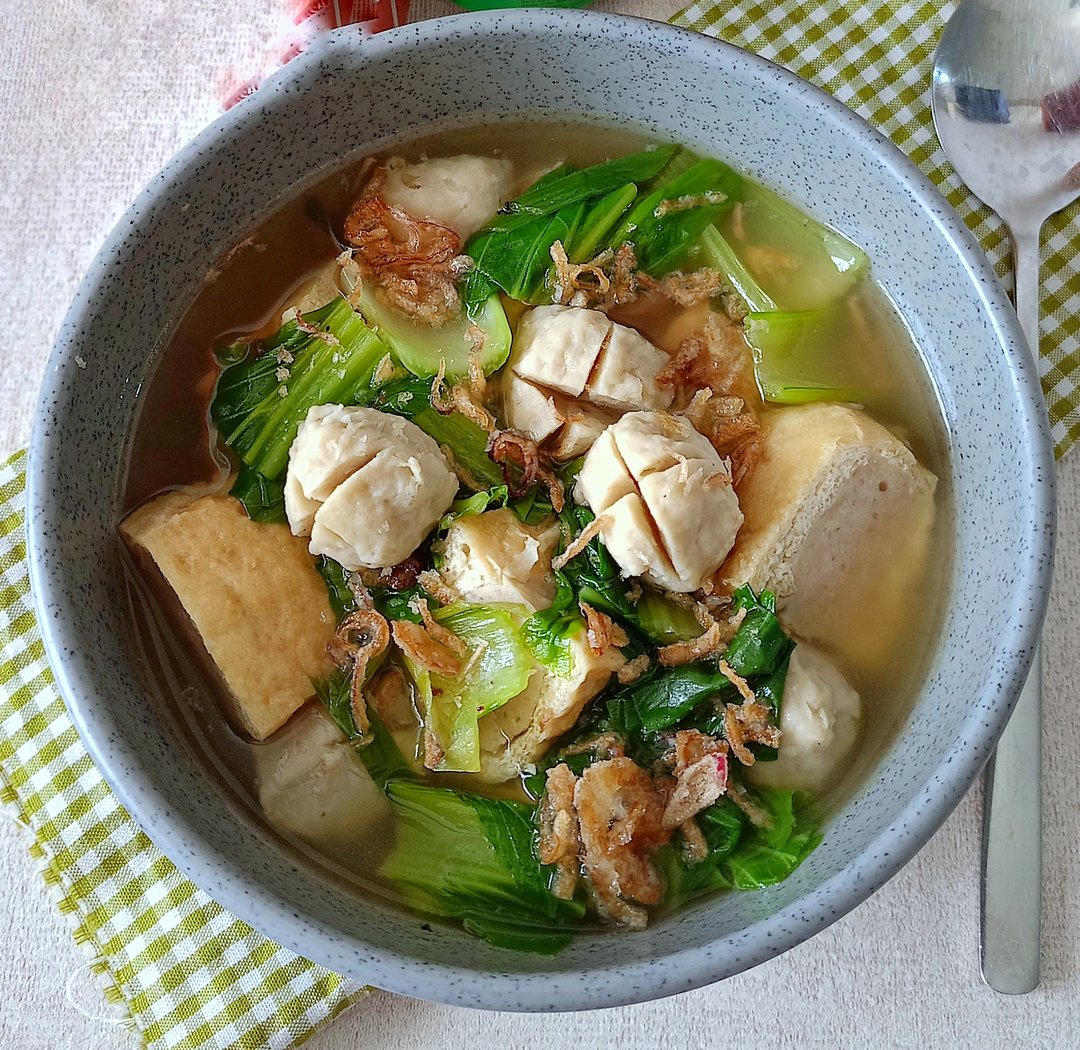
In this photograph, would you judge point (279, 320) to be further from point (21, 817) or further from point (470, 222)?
point (21, 817)

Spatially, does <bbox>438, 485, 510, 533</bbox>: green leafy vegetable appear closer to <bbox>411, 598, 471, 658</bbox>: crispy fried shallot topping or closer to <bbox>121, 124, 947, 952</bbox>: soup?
<bbox>121, 124, 947, 952</bbox>: soup

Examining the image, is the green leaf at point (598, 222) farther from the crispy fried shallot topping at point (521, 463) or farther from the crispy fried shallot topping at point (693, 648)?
the crispy fried shallot topping at point (693, 648)

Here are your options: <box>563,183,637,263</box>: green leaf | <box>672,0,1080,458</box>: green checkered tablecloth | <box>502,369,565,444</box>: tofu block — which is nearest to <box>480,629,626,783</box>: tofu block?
<box>502,369,565,444</box>: tofu block

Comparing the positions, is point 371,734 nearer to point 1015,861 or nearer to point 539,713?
Result: point 539,713

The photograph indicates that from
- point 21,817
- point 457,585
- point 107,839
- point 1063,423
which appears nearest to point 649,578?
point 457,585

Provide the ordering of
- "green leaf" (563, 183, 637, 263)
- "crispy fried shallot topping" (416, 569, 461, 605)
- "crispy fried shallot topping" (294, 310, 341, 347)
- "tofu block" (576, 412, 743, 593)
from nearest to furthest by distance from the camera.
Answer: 1. "tofu block" (576, 412, 743, 593)
2. "crispy fried shallot topping" (416, 569, 461, 605)
3. "crispy fried shallot topping" (294, 310, 341, 347)
4. "green leaf" (563, 183, 637, 263)

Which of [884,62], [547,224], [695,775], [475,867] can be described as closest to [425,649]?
[475,867]
